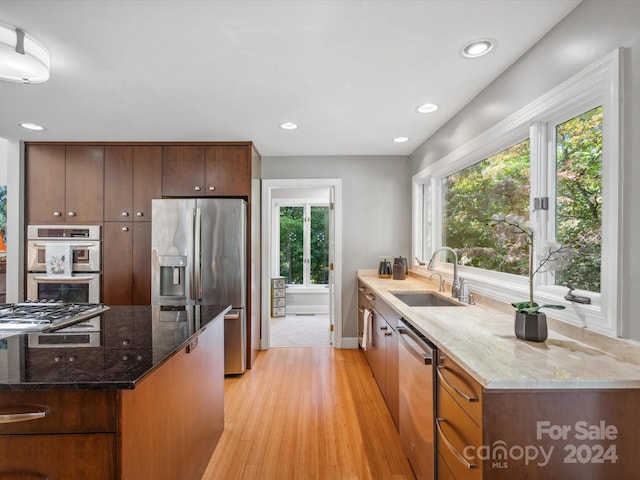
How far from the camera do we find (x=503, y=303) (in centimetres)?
199

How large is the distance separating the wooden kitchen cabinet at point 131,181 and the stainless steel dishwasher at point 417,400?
294 centimetres

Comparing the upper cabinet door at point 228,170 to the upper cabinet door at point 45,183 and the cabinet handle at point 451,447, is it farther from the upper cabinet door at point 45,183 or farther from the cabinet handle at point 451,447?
the cabinet handle at point 451,447

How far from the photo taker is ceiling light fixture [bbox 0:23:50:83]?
156 cm

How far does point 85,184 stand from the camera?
3475 millimetres

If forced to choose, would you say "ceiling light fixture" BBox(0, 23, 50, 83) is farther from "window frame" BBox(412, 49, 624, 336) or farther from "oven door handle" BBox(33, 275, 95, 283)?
"window frame" BBox(412, 49, 624, 336)

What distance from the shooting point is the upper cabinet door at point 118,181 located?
11.4 feet

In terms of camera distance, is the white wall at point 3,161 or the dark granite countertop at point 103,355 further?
the white wall at point 3,161

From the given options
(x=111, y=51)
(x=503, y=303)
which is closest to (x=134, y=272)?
(x=111, y=51)

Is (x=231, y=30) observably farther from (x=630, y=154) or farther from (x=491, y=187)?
(x=491, y=187)

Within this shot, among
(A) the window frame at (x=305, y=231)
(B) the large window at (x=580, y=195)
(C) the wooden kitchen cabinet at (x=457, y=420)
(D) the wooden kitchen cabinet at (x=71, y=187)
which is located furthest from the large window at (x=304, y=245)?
(C) the wooden kitchen cabinet at (x=457, y=420)

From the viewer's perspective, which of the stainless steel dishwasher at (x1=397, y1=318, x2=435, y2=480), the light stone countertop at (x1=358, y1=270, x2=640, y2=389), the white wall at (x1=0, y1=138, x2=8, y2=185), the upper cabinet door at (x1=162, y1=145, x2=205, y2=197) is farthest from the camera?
the white wall at (x1=0, y1=138, x2=8, y2=185)

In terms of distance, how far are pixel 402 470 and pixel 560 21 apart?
2.50 meters

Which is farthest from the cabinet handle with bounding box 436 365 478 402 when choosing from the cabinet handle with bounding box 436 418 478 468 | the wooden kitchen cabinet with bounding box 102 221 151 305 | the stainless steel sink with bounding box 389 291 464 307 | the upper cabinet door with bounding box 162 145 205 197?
the wooden kitchen cabinet with bounding box 102 221 151 305

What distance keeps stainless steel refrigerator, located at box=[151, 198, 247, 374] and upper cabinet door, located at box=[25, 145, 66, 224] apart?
49.2 inches
